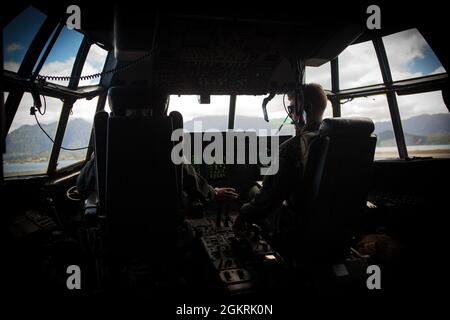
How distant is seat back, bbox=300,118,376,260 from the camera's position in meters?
1.15

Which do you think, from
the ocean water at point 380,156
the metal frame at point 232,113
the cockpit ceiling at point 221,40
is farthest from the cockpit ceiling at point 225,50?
the ocean water at point 380,156

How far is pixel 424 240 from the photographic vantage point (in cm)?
221

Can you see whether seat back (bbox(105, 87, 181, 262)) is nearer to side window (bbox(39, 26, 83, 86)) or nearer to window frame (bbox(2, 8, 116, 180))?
window frame (bbox(2, 8, 116, 180))

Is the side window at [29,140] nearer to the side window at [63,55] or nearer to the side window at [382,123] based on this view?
the side window at [63,55]

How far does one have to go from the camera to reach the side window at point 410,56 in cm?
282

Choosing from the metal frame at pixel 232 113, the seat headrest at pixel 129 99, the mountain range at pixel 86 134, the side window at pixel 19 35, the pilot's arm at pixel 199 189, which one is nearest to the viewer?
the seat headrest at pixel 129 99

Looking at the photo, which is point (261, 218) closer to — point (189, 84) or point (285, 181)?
point (285, 181)

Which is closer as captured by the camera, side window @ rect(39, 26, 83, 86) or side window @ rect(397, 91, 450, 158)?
side window @ rect(39, 26, 83, 86)

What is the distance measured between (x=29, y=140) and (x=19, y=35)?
0.96 metres

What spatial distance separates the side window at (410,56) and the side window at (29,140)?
378cm

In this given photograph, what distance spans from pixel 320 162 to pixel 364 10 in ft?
2.94

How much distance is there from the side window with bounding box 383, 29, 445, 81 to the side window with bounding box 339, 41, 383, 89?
0.17 metres

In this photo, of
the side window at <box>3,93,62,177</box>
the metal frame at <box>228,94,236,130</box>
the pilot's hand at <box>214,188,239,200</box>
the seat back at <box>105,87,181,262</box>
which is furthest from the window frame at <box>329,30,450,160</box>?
the side window at <box>3,93,62,177</box>
